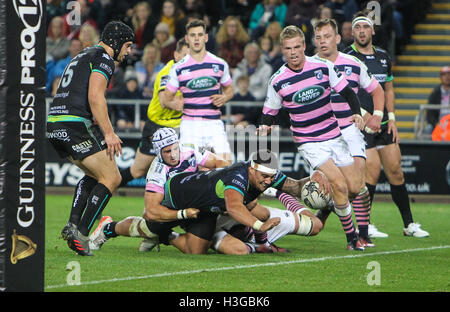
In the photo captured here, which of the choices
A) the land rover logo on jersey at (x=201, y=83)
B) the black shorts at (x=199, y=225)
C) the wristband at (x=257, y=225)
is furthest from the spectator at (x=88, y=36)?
the wristband at (x=257, y=225)

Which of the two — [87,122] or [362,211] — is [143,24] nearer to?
[362,211]

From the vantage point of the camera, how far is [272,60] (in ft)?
60.1

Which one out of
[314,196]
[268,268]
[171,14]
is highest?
[171,14]

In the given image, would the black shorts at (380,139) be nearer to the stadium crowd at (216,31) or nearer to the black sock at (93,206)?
the black sock at (93,206)

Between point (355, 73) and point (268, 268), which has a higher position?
point (355, 73)

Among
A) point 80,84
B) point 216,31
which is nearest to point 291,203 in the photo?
point 80,84

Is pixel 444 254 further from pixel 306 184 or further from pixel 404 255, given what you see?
pixel 306 184

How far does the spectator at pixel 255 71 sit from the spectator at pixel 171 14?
2.34 m

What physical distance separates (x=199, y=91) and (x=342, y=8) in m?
7.69

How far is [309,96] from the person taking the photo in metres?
10.1

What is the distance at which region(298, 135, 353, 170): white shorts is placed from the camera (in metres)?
10.1

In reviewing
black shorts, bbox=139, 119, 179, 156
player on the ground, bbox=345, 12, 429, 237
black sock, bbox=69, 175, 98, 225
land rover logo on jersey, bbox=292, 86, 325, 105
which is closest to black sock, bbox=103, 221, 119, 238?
black sock, bbox=69, 175, 98, 225

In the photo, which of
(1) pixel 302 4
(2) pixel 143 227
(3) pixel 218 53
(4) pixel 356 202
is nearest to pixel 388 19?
(1) pixel 302 4
